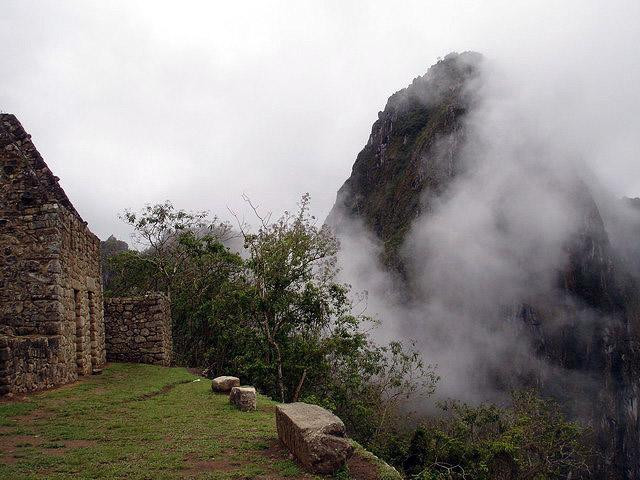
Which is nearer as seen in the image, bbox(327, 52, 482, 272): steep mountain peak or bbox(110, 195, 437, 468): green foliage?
bbox(110, 195, 437, 468): green foliage

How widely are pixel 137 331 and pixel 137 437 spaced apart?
37.6 feet

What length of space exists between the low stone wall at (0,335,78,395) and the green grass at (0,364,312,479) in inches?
A: 18.2

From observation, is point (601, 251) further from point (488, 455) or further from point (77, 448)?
point (77, 448)

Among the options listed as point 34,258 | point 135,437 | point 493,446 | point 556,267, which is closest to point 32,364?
point 34,258

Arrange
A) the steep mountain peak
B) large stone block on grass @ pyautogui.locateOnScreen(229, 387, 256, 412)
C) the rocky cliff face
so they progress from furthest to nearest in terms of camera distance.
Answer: the steep mountain peak < the rocky cliff face < large stone block on grass @ pyautogui.locateOnScreen(229, 387, 256, 412)

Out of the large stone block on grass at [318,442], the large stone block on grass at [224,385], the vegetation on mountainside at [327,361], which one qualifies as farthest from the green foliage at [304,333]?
the large stone block on grass at [318,442]

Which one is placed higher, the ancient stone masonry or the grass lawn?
the ancient stone masonry

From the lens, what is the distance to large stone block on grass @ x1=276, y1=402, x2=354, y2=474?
6.52m

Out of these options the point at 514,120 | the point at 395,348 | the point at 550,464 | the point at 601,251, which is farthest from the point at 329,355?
the point at 514,120

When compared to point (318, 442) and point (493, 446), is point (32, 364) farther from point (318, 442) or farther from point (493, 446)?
point (493, 446)

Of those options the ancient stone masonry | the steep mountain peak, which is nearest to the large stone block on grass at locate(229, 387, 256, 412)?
the ancient stone masonry

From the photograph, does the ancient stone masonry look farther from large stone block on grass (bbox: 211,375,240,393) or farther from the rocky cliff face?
the rocky cliff face

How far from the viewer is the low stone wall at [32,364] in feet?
35.0

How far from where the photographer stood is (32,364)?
11789 mm
